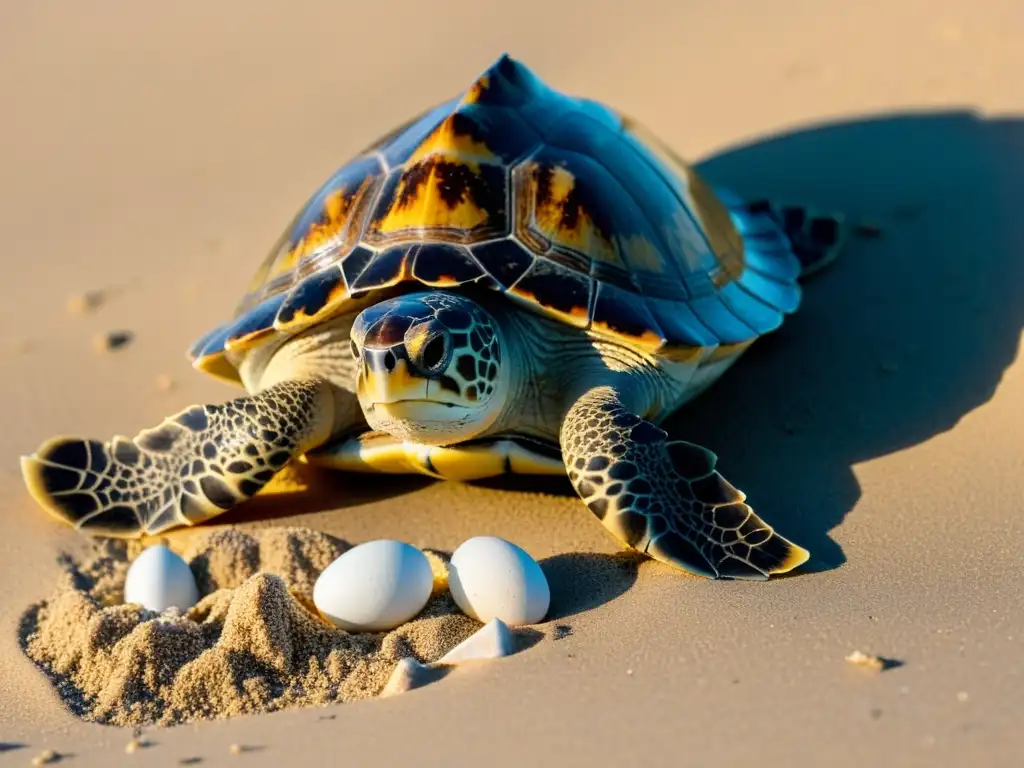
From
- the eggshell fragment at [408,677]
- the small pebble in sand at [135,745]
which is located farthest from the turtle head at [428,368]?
the small pebble in sand at [135,745]

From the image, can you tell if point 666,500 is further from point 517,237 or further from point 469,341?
point 517,237

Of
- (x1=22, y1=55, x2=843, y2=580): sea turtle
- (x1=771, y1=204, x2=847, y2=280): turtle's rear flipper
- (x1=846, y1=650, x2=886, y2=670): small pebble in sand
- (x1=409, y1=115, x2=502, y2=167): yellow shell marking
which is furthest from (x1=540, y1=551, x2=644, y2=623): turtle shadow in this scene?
(x1=771, y1=204, x2=847, y2=280): turtle's rear flipper

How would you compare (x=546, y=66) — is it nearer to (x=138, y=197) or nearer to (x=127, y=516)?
(x=138, y=197)

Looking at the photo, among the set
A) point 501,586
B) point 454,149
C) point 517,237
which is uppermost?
point 454,149

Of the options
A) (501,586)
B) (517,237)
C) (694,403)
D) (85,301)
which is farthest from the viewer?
(85,301)

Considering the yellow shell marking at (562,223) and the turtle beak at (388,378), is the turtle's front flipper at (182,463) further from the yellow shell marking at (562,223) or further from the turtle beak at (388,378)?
the yellow shell marking at (562,223)

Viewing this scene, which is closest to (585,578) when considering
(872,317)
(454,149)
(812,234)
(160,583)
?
(160,583)

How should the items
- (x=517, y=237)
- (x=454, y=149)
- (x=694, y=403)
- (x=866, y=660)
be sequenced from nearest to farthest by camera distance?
(x=866, y=660) < (x=517, y=237) < (x=454, y=149) < (x=694, y=403)
